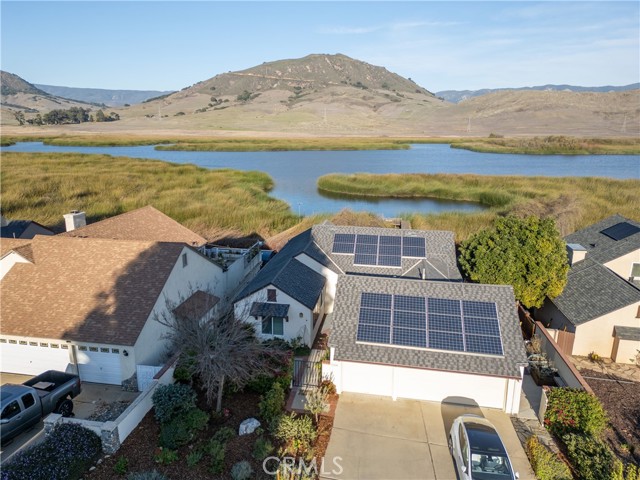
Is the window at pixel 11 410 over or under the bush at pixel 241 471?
over

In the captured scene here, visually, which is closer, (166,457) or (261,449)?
(166,457)

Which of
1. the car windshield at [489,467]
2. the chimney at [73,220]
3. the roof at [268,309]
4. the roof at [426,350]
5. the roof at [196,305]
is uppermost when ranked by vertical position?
the chimney at [73,220]

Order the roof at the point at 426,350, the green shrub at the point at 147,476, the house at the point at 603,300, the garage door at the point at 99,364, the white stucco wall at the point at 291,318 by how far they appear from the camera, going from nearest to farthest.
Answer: the green shrub at the point at 147,476 → the roof at the point at 426,350 → the garage door at the point at 99,364 → the house at the point at 603,300 → the white stucco wall at the point at 291,318

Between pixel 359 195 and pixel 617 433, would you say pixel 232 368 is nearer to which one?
pixel 617 433

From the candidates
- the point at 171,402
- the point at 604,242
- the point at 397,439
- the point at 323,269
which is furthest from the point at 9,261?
the point at 604,242

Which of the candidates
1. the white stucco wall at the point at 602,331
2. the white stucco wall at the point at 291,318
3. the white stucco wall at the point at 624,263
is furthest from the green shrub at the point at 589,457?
the white stucco wall at the point at 624,263

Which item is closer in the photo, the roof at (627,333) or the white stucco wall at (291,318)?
the roof at (627,333)

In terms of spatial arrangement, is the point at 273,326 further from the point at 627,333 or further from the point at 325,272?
the point at 627,333

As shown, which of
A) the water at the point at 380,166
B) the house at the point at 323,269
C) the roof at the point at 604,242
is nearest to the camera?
the house at the point at 323,269

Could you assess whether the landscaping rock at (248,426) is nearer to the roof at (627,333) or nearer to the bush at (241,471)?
the bush at (241,471)
